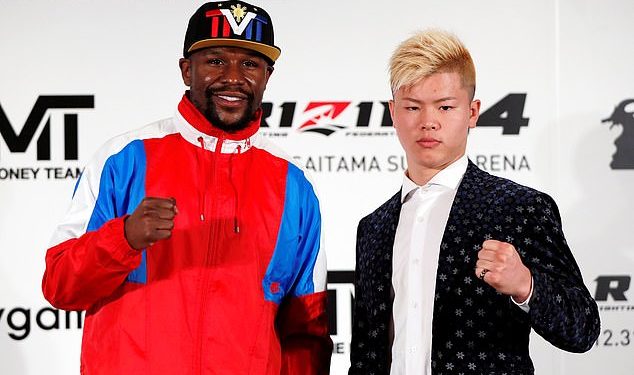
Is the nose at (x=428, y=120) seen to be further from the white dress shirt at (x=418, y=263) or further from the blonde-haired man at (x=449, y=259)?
the white dress shirt at (x=418, y=263)

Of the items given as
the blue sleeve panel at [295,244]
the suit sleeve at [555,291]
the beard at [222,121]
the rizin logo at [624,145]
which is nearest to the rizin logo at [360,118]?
the rizin logo at [624,145]

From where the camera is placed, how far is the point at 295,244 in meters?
1.85

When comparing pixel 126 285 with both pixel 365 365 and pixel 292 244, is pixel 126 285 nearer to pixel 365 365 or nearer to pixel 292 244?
pixel 292 244

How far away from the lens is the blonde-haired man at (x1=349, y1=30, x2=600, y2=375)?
158cm

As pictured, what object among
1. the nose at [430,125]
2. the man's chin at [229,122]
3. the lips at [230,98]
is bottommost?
the nose at [430,125]

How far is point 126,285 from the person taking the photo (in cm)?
173

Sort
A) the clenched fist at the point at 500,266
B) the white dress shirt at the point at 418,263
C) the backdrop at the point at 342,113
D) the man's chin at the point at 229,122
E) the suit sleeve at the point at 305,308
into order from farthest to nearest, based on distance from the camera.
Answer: the backdrop at the point at 342,113
the suit sleeve at the point at 305,308
the man's chin at the point at 229,122
the white dress shirt at the point at 418,263
the clenched fist at the point at 500,266

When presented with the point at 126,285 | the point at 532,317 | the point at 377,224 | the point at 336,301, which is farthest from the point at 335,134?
the point at 532,317

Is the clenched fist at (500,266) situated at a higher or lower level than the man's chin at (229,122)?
lower

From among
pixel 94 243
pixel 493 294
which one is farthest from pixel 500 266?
pixel 94 243

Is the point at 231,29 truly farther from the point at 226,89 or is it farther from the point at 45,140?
the point at 45,140

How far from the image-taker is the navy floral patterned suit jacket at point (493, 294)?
156 cm

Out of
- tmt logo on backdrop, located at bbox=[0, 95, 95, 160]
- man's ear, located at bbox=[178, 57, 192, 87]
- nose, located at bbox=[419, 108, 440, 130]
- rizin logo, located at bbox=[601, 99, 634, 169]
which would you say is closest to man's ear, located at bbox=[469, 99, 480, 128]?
nose, located at bbox=[419, 108, 440, 130]

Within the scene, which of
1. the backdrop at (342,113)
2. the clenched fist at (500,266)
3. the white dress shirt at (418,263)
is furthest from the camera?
the backdrop at (342,113)
